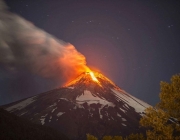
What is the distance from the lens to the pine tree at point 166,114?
43.5 ft

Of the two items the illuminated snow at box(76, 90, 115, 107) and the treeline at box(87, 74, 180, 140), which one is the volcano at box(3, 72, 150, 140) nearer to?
the illuminated snow at box(76, 90, 115, 107)

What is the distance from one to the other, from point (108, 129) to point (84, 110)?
36928 mm

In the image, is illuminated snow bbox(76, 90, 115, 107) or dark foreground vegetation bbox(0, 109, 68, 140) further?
illuminated snow bbox(76, 90, 115, 107)

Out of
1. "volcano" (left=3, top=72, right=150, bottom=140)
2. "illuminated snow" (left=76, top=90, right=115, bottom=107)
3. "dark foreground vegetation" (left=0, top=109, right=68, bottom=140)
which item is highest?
"illuminated snow" (left=76, top=90, right=115, bottom=107)

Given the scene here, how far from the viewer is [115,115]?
499 ft

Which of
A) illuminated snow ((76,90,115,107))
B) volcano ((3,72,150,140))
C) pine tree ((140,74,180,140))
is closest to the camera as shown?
pine tree ((140,74,180,140))

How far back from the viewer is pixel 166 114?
13.8 metres

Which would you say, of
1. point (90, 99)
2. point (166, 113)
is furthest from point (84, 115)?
point (166, 113)

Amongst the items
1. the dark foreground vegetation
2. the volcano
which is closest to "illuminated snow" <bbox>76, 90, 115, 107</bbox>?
the volcano

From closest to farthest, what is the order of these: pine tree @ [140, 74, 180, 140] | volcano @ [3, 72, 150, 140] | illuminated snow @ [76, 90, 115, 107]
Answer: pine tree @ [140, 74, 180, 140] → volcano @ [3, 72, 150, 140] → illuminated snow @ [76, 90, 115, 107]

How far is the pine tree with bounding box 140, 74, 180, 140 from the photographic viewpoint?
13250 mm

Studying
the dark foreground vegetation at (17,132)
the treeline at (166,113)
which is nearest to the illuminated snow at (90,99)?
the dark foreground vegetation at (17,132)

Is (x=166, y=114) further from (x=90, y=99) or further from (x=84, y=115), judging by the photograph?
(x=90, y=99)

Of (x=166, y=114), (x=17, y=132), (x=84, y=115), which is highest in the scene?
(x=84, y=115)
